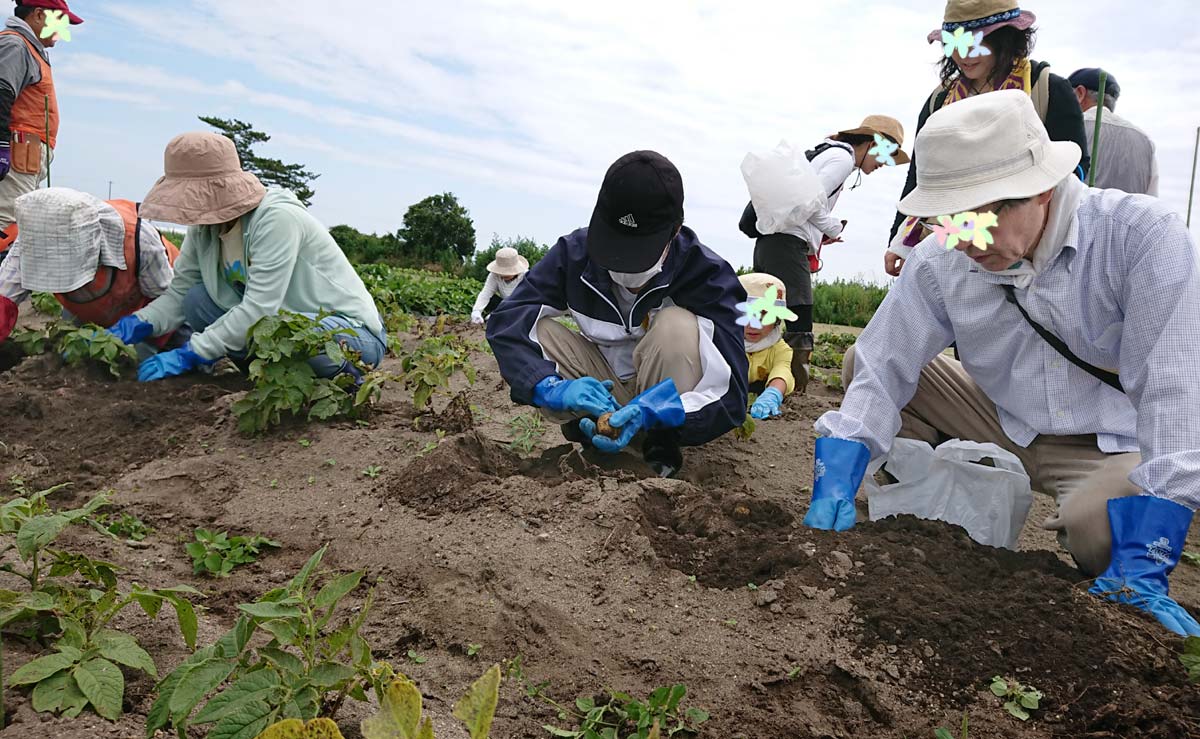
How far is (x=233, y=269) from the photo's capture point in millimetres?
3861

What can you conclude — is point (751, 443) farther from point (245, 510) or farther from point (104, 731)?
point (104, 731)

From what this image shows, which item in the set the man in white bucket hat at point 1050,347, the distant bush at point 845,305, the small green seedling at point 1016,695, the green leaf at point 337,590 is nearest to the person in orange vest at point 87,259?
the green leaf at point 337,590

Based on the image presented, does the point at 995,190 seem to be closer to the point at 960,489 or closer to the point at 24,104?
the point at 960,489

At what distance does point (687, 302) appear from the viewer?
2988 mm

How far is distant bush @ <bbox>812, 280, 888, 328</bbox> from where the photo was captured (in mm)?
9164

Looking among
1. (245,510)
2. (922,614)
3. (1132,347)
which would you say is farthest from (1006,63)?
(245,510)

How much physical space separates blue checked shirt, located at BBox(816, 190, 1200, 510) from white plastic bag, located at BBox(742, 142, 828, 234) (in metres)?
1.73

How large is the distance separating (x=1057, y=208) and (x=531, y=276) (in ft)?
5.31

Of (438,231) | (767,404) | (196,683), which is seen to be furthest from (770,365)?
(438,231)

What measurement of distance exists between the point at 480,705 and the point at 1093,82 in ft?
15.0

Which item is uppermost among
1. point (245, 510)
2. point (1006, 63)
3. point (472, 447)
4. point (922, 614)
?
point (1006, 63)

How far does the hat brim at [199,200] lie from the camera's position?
353 cm

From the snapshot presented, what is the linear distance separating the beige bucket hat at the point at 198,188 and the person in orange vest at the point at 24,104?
62.7 inches

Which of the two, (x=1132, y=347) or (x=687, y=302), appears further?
(x=687, y=302)
